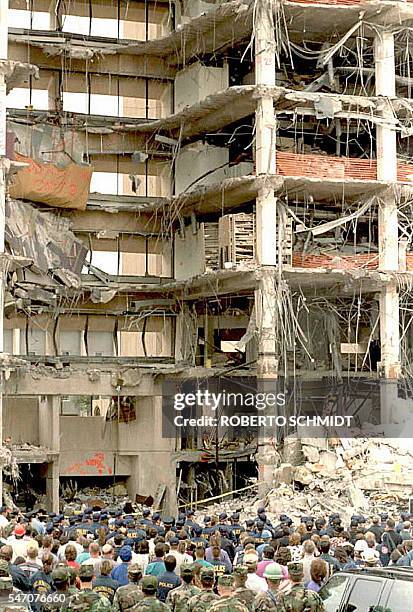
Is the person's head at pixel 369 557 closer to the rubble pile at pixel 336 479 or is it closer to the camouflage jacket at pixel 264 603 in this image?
the camouflage jacket at pixel 264 603

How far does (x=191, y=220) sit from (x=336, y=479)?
13.4 metres

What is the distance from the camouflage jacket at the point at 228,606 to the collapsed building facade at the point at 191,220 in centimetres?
2434

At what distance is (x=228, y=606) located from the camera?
1156 cm

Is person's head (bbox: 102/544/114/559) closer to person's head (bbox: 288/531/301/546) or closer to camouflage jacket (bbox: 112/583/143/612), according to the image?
person's head (bbox: 288/531/301/546)

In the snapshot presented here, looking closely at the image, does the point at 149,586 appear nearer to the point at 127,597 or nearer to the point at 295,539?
the point at 127,597

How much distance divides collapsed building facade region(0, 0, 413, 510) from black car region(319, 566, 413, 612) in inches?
906

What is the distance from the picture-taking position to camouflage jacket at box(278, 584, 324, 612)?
40.4 feet

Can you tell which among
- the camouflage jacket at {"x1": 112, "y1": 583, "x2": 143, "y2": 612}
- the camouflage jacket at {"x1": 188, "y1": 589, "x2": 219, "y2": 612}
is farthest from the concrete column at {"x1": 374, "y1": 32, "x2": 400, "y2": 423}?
the camouflage jacket at {"x1": 188, "y1": 589, "x2": 219, "y2": 612}

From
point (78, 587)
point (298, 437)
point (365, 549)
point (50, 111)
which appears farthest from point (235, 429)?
point (78, 587)

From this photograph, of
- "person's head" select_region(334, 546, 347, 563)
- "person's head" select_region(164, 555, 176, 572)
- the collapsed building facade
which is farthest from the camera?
the collapsed building facade

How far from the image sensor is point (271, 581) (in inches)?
552

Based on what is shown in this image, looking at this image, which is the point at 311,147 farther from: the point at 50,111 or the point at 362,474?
the point at 362,474

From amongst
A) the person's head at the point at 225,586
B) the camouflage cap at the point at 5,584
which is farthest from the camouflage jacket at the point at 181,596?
the camouflage cap at the point at 5,584

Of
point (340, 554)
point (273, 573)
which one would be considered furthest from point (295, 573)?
point (340, 554)
